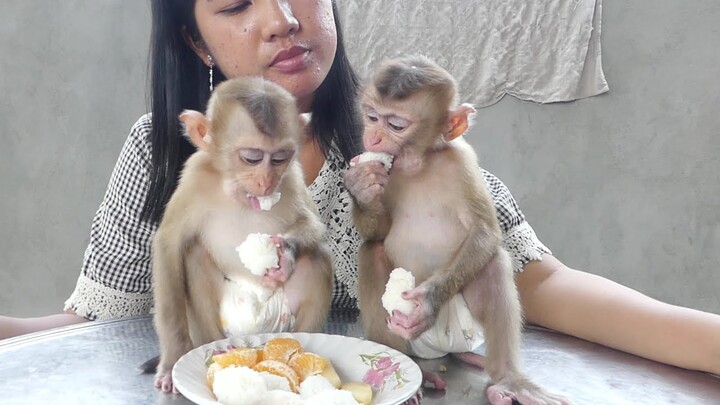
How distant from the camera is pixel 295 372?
3.61 feet

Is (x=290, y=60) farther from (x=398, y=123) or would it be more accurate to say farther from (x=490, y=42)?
(x=490, y=42)

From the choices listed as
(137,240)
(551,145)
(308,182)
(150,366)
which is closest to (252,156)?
(150,366)

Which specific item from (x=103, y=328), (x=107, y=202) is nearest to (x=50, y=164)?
(x=107, y=202)

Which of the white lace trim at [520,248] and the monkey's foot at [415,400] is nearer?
the monkey's foot at [415,400]

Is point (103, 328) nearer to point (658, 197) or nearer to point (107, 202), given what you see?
point (107, 202)

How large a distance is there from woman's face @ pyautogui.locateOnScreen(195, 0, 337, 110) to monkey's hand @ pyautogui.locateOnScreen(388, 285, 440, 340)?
0.45 meters

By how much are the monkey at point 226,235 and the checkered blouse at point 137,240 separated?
405 mm

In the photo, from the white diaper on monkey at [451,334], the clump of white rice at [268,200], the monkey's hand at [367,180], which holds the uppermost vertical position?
the monkey's hand at [367,180]

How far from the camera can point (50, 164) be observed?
371 centimetres

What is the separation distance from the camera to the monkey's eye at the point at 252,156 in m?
1.12

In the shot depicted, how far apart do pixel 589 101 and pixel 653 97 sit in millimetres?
303

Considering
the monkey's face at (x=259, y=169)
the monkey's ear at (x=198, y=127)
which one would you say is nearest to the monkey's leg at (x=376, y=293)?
the monkey's face at (x=259, y=169)

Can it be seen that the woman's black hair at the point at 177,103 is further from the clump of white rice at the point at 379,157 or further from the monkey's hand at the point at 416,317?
the monkey's hand at the point at 416,317

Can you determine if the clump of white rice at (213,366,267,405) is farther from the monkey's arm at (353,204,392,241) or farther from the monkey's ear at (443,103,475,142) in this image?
the monkey's ear at (443,103,475,142)
